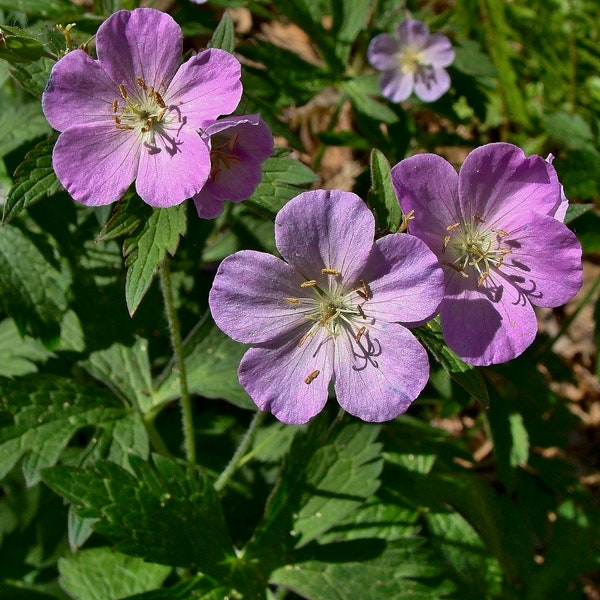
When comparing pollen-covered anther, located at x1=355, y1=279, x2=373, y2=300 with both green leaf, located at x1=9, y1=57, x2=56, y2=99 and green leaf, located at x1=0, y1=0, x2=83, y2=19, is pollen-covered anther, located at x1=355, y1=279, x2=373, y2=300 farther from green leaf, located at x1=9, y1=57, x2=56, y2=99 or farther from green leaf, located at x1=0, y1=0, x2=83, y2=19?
green leaf, located at x1=0, y1=0, x2=83, y2=19

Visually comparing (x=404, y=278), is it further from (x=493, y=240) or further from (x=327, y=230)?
(x=493, y=240)

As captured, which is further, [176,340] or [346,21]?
[346,21]

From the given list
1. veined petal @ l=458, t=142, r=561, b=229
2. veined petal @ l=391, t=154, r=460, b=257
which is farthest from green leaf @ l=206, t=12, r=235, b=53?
veined petal @ l=458, t=142, r=561, b=229

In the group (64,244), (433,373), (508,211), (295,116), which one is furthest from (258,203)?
(295,116)

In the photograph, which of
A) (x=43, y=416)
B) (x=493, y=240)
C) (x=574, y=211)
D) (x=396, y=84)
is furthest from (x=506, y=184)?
(x=396, y=84)

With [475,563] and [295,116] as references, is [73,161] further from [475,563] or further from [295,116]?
[295,116]

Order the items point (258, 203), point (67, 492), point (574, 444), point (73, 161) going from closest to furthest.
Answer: point (73, 161), point (258, 203), point (67, 492), point (574, 444)

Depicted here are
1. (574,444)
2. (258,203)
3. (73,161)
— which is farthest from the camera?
(574,444)
